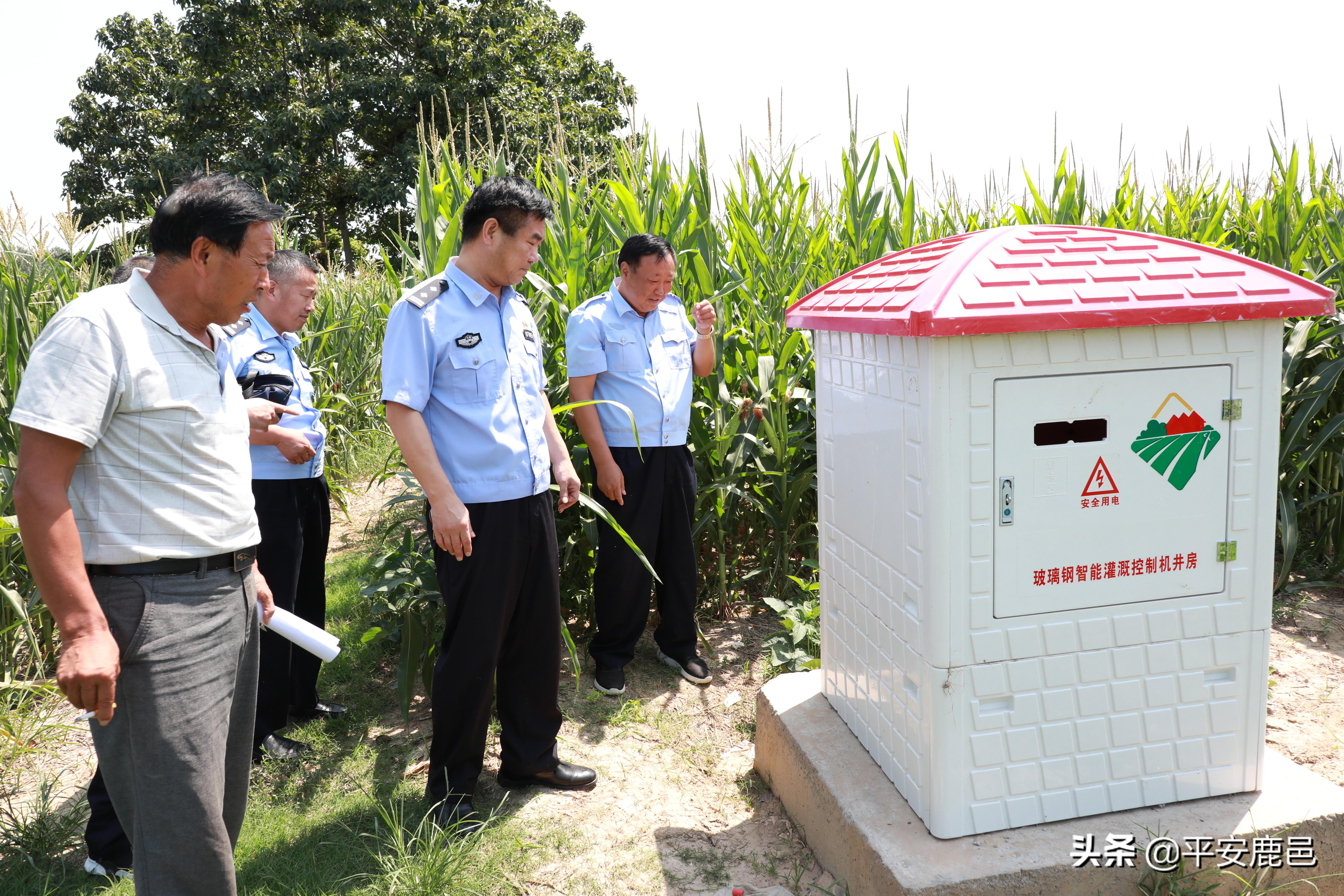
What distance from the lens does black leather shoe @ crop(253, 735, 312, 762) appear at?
2975 mm

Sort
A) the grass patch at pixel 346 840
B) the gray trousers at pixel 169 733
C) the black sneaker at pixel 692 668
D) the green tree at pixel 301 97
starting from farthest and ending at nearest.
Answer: the green tree at pixel 301 97 → the black sneaker at pixel 692 668 → the grass patch at pixel 346 840 → the gray trousers at pixel 169 733

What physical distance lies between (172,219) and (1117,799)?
249 cm

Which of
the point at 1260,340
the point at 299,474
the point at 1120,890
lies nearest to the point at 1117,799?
the point at 1120,890

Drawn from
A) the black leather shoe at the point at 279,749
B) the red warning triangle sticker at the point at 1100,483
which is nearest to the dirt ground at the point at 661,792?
the black leather shoe at the point at 279,749

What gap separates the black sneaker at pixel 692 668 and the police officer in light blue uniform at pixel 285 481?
1.39 meters

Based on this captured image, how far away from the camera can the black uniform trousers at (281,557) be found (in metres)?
2.97

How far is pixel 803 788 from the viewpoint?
8.03 feet

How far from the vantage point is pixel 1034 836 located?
77.9 inches

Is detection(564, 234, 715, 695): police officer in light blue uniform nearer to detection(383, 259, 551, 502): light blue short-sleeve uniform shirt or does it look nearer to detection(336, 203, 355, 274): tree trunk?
detection(383, 259, 551, 502): light blue short-sleeve uniform shirt

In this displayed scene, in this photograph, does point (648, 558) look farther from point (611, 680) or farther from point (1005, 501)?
point (1005, 501)

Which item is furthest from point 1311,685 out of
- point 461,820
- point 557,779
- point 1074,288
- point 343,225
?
point 343,225

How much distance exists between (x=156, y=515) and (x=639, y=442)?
6.15 feet

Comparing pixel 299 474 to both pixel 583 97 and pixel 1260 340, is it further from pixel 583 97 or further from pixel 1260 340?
pixel 583 97

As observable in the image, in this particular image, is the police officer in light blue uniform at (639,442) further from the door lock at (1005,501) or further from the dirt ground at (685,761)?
the door lock at (1005,501)
